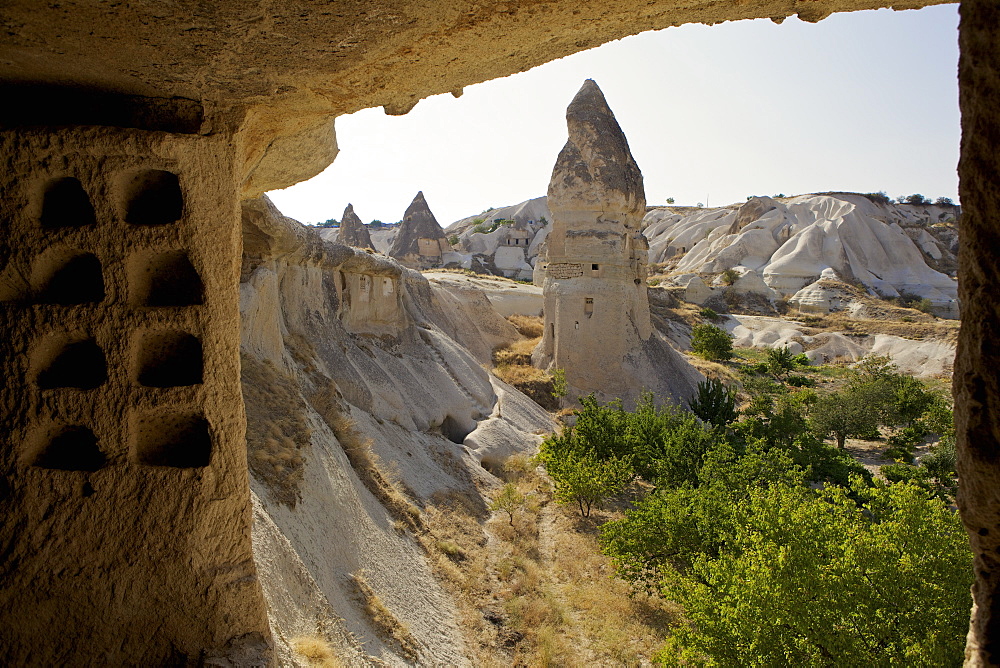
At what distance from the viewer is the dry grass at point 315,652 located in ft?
10.5

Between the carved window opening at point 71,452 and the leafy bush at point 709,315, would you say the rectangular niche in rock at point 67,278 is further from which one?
the leafy bush at point 709,315

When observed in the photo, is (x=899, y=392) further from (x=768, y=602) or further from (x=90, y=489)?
(x=90, y=489)

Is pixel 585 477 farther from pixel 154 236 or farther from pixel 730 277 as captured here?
pixel 730 277

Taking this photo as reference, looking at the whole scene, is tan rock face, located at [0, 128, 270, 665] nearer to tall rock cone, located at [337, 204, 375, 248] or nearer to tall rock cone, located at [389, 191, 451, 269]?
tall rock cone, located at [337, 204, 375, 248]

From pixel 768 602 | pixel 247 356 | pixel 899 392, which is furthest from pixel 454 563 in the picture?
pixel 899 392

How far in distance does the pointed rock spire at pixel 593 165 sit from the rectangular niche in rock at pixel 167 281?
470 inches

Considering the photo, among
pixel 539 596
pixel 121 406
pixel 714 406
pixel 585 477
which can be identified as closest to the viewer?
pixel 121 406

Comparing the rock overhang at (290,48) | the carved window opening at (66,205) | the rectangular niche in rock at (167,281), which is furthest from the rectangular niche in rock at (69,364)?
the rock overhang at (290,48)

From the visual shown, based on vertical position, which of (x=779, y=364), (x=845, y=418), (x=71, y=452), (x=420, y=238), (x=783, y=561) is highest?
(x=420, y=238)

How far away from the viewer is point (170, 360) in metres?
2.46

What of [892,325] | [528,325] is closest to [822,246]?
[892,325]

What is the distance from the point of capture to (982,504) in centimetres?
135

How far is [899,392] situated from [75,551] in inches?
650

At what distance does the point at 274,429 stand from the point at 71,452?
2.85 m
